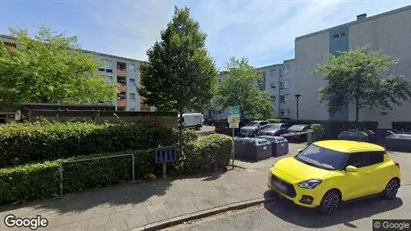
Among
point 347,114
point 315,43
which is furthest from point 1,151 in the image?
point 315,43

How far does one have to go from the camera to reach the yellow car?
5473mm

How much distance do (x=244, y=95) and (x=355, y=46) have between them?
12.2m

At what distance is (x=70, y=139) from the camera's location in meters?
7.02

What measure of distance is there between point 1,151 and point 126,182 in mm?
3115

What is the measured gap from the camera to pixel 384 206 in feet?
20.2

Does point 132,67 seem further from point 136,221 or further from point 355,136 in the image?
point 136,221

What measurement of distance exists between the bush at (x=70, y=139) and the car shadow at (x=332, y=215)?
14.1 ft

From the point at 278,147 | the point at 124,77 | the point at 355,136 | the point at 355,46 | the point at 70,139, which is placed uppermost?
the point at 355,46

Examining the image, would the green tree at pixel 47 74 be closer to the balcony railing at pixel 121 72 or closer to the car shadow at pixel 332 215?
the car shadow at pixel 332 215

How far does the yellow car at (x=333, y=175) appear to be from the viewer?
547cm

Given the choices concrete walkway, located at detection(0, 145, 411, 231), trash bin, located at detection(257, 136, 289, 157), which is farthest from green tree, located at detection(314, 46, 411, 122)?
concrete walkway, located at detection(0, 145, 411, 231)

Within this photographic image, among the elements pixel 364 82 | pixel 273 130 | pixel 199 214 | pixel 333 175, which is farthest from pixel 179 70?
pixel 364 82

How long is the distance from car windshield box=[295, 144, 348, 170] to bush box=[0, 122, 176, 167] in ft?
14.3

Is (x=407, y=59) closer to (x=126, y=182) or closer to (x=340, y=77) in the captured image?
(x=340, y=77)
